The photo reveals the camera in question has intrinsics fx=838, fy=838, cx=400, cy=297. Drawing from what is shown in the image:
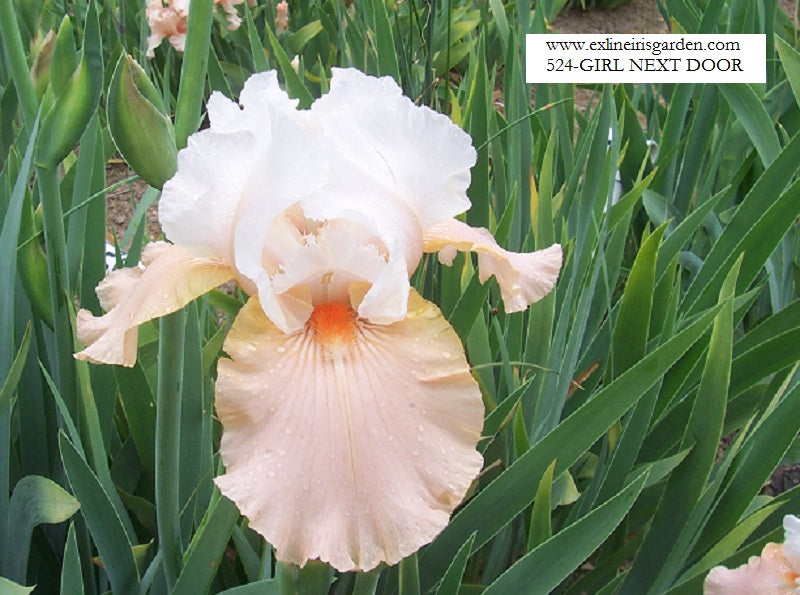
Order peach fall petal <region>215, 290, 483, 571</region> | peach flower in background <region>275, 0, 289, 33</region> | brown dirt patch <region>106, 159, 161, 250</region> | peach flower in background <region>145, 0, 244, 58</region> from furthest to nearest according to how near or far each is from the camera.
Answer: peach flower in background <region>275, 0, 289, 33</region> → peach flower in background <region>145, 0, 244, 58</region> → brown dirt patch <region>106, 159, 161, 250</region> → peach fall petal <region>215, 290, 483, 571</region>

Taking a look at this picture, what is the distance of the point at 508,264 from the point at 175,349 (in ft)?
0.76

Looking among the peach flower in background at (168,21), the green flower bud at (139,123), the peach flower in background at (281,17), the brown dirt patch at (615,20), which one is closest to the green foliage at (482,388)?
the green flower bud at (139,123)

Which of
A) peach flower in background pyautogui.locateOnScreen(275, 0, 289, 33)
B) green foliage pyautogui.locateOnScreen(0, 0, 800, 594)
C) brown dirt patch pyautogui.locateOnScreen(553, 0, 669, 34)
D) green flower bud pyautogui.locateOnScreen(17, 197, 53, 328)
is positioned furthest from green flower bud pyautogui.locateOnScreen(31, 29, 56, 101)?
brown dirt patch pyautogui.locateOnScreen(553, 0, 669, 34)

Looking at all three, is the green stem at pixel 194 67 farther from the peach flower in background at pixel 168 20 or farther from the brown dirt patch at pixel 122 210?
the peach flower in background at pixel 168 20

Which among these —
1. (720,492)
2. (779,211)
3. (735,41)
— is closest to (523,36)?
(735,41)

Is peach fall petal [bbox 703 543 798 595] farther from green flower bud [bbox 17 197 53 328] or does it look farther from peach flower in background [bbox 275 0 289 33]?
peach flower in background [bbox 275 0 289 33]

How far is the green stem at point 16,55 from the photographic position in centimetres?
71

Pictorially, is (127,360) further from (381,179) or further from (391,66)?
(391,66)

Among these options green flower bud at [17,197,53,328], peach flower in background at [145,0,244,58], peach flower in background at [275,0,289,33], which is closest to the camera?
green flower bud at [17,197,53,328]

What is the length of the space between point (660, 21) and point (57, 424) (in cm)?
374

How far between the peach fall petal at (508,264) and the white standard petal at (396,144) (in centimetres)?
2

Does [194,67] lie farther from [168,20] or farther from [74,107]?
[168,20]

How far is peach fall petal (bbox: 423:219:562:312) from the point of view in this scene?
572mm

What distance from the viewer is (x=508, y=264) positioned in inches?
22.7
